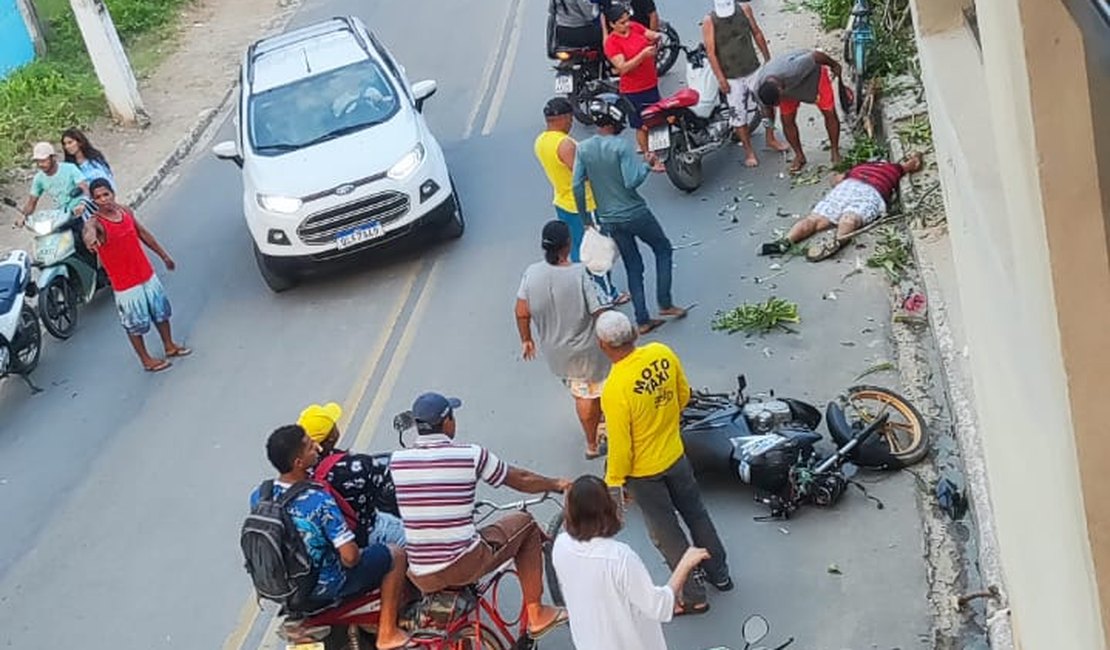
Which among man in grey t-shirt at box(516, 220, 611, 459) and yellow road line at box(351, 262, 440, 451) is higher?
man in grey t-shirt at box(516, 220, 611, 459)

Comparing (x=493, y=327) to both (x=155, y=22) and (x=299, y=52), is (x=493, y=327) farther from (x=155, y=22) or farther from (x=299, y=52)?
(x=155, y=22)

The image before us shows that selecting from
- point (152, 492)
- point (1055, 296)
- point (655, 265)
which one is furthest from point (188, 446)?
point (1055, 296)

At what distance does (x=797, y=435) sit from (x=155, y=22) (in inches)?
733

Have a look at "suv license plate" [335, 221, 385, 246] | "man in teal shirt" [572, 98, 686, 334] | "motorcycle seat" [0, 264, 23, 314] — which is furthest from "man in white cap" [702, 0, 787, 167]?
"motorcycle seat" [0, 264, 23, 314]

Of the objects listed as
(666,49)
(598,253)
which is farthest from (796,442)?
(666,49)

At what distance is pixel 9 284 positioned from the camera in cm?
1254

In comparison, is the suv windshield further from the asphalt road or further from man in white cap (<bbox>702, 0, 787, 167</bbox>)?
man in white cap (<bbox>702, 0, 787, 167</bbox>)

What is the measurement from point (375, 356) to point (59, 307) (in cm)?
342

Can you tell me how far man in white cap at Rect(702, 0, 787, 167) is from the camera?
1309 cm

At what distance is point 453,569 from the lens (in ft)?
22.8

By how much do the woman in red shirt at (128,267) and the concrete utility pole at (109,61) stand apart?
7362 mm

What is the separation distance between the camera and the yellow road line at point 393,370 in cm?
1049

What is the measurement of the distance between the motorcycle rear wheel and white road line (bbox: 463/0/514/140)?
8204mm

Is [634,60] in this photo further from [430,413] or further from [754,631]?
[754,631]
